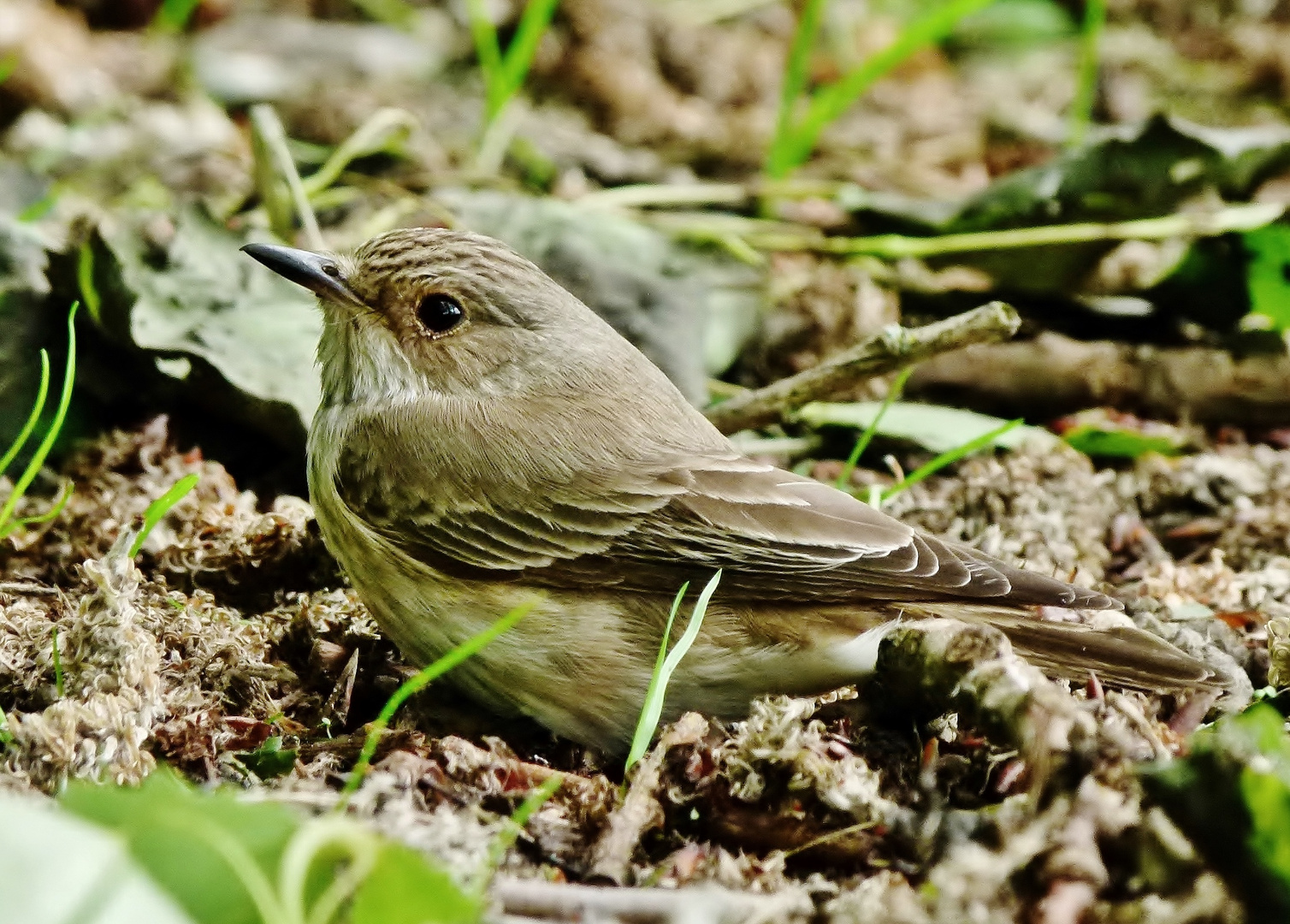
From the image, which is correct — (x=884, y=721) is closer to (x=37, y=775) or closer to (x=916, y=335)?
(x=916, y=335)

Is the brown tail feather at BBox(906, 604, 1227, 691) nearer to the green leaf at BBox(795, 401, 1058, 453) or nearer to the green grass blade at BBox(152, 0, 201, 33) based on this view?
the green leaf at BBox(795, 401, 1058, 453)

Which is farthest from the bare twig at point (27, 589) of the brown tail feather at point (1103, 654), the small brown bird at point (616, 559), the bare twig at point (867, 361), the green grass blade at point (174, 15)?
the green grass blade at point (174, 15)

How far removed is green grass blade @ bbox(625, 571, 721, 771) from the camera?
3697 mm

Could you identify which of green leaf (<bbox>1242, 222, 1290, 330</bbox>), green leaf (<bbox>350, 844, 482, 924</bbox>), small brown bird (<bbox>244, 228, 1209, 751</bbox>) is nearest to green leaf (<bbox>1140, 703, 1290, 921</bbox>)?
small brown bird (<bbox>244, 228, 1209, 751</bbox>)

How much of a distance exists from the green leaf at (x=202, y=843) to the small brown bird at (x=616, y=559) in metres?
1.60

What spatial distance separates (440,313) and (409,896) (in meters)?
2.88

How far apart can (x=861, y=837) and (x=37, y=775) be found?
186 cm

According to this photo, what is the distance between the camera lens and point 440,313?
5.10 metres

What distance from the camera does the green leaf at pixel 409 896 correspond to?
2471 mm

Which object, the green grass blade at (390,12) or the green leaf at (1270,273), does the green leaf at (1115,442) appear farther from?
the green grass blade at (390,12)

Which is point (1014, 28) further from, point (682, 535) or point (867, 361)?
point (682, 535)

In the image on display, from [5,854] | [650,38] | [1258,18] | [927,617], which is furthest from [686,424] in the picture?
[1258,18]

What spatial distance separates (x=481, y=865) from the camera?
321 centimetres

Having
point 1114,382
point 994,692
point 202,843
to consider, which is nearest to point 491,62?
point 1114,382
